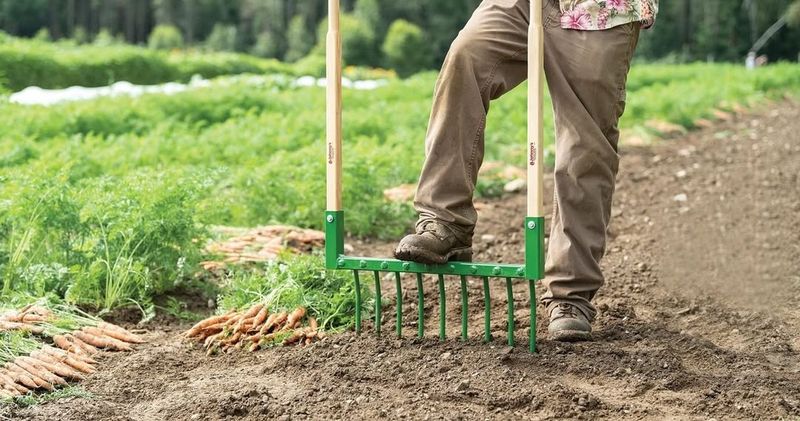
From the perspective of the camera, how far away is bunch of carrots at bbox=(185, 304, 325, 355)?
3.68 meters

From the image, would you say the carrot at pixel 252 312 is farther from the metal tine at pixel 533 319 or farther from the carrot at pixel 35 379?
the metal tine at pixel 533 319

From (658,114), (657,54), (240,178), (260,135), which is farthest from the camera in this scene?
(657,54)

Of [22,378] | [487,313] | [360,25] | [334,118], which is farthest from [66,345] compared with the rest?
[360,25]

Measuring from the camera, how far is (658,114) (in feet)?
39.7

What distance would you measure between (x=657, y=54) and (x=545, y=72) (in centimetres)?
4872

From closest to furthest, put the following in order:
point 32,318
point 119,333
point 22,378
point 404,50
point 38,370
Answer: point 22,378 < point 38,370 < point 32,318 < point 119,333 < point 404,50

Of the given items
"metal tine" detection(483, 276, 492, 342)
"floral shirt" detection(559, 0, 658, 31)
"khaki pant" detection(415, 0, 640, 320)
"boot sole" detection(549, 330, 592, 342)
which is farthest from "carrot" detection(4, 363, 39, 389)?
"floral shirt" detection(559, 0, 658, 31)

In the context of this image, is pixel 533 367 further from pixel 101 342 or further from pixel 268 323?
pixel 101 342

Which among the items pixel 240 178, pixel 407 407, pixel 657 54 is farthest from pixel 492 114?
pixel 657 54

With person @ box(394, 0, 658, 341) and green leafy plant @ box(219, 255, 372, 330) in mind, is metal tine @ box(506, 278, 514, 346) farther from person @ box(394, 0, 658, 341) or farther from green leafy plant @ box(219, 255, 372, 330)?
green leafy plant @ box(219, 255, 372, 330)

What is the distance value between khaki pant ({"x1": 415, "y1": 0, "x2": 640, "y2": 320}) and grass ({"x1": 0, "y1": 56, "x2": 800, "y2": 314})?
90 cm

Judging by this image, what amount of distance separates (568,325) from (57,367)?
173 cm

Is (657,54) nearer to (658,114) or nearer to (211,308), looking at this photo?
(658,114)

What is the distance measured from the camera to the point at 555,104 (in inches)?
137
